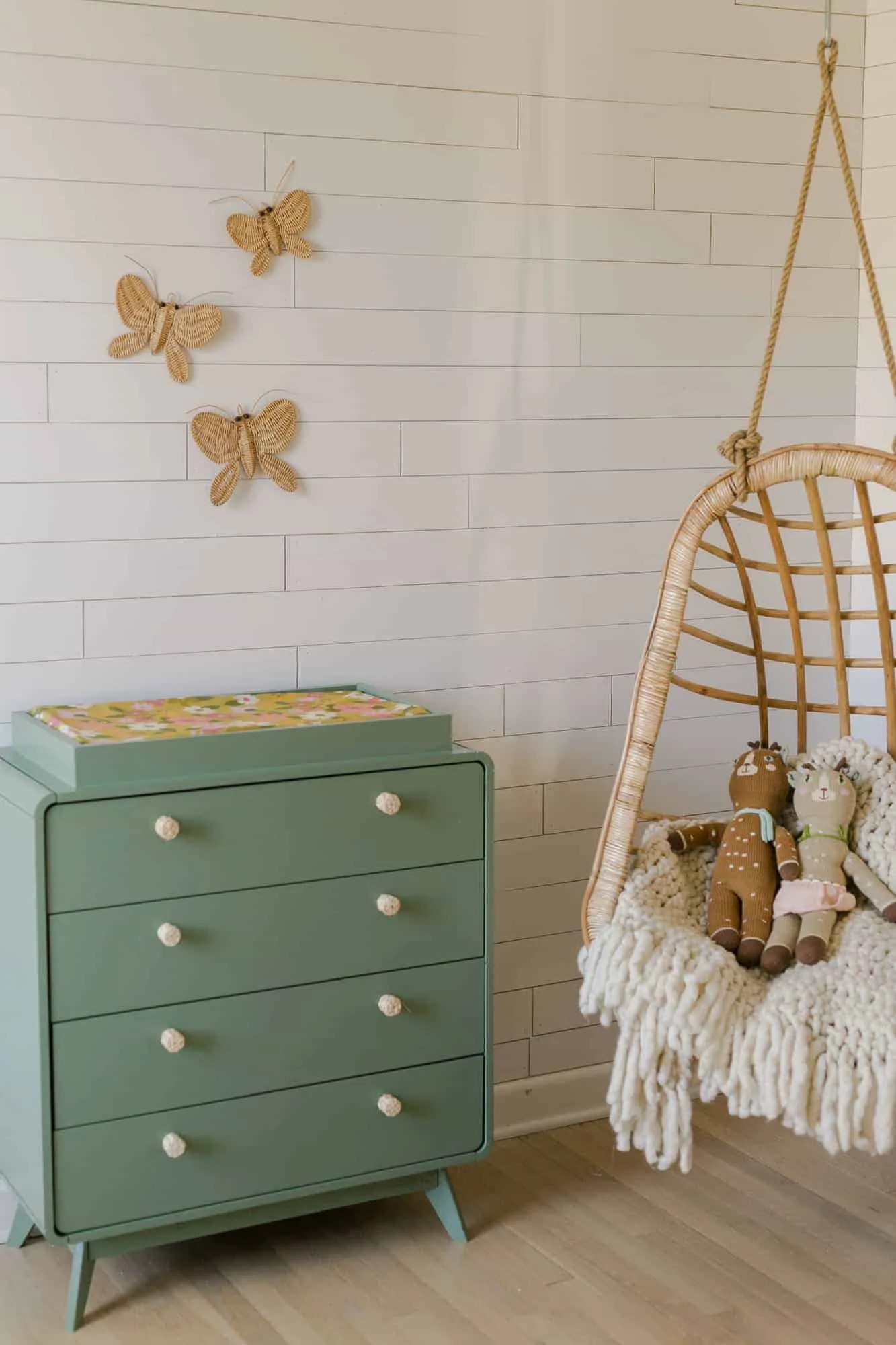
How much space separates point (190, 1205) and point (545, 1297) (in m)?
0.53

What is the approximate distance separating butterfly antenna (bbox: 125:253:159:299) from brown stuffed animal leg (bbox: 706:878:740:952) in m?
1.23

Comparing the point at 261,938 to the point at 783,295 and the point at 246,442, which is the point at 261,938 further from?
the point at 783,295

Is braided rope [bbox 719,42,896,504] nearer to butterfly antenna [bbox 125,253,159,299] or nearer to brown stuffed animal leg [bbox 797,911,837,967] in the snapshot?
brown stuffed animal leg [bbox 797,911,837,967]

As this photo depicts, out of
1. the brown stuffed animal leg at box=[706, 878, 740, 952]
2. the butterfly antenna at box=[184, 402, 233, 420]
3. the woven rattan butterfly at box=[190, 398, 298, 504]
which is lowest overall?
the brown stuffed animal leg at box=[706, 878, 740, 952]

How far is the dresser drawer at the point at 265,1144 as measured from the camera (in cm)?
202

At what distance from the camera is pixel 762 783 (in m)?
2.25

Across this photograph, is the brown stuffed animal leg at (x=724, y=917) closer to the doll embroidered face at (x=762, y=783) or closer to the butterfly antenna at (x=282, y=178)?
the doll embroidered face at (x=762, y=783)

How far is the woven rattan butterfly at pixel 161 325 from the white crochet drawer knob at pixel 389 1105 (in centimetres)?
114

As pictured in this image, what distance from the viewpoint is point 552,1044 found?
2752 mm

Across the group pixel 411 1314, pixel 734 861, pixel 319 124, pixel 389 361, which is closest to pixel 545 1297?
pixel 411 1314

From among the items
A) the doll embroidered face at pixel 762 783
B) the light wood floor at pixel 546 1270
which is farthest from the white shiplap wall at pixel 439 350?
the doll embroidered face at pixel 762 783

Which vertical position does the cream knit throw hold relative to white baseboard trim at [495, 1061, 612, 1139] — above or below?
above

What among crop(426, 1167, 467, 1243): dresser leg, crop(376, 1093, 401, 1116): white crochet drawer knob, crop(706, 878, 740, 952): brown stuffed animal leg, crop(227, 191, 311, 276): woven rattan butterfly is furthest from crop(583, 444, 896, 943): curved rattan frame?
crop(227, 191, 311, 276): woven rattan butterfly

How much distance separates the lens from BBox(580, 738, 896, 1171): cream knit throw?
1772mm
